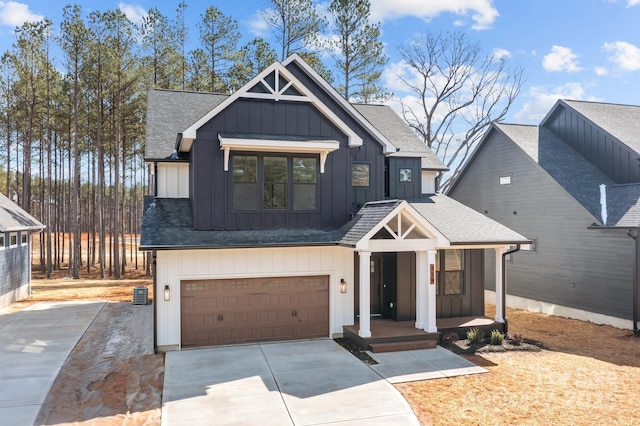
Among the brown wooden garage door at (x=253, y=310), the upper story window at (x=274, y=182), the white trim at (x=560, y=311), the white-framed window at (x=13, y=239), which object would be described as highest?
the upper story window at (x=274, y=182)

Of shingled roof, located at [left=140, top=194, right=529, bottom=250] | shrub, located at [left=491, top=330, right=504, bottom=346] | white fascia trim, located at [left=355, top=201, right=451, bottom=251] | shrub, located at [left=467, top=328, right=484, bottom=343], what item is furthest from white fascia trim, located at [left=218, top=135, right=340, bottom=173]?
shrub, located at [left=491, top=330, right=504, bottom=346]

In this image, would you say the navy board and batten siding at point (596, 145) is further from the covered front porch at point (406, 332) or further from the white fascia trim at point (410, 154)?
the covered front porch at point (406, 332)

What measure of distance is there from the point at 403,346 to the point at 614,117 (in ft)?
46.9

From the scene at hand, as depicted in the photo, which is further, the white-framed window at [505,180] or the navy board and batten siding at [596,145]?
the white-framed window at [505,180]

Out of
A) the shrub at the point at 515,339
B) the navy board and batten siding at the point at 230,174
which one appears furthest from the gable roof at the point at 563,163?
the navy board and batten siding at the point at 230,174

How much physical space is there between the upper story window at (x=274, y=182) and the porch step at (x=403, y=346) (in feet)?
13.8

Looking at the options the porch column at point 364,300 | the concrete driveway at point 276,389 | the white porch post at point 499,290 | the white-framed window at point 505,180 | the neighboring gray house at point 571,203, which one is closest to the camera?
the concrete driveway at point 276,389

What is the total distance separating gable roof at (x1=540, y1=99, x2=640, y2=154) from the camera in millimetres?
16297

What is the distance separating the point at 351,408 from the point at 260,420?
156cm

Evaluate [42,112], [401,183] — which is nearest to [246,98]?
[401,183]

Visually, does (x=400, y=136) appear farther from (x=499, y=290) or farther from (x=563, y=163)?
(x=563, y=163)

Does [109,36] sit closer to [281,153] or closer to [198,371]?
[281,153]

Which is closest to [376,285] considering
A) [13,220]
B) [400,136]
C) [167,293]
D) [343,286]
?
[343,286]

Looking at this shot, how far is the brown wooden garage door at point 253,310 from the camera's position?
36.4 feet
